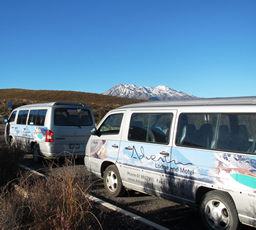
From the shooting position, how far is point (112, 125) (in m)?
6.09

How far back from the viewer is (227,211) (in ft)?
12.2

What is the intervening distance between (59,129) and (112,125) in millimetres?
3352

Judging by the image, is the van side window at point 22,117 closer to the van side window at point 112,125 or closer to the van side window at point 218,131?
the van side window at point 112,125

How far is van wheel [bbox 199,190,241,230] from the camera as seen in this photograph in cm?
367

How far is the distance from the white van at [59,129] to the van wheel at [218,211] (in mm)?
5218

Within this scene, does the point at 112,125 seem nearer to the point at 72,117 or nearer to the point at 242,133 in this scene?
the point at 242,133

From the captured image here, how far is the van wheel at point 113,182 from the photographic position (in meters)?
5.61

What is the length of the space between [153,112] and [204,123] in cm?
114

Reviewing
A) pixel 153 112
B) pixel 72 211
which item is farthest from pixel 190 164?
pixel 72 211

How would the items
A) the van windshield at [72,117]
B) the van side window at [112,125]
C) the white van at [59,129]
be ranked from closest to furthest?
the van side window at [112,125] < the white van at [59,129] < the van windshield at [72,117]

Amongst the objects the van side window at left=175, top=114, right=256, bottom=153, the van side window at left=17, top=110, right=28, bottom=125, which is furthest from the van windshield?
the van side window at left=175, top=114, right=256, bottom=153

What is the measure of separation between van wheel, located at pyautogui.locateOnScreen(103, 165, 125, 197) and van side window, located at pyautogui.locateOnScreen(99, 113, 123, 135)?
82cm

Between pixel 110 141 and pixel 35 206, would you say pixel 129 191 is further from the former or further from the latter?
pixel 35 206

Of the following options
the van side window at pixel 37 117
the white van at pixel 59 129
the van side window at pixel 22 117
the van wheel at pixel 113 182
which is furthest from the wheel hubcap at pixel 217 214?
the van side window at pixel 22 117
